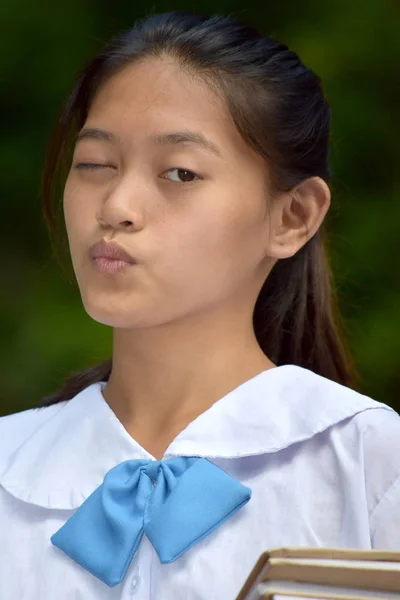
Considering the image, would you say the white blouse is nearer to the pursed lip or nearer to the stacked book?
the pursed lip

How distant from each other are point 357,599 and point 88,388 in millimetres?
534

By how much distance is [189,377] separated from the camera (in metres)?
1.09

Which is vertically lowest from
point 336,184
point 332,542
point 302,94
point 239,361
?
point 332,542

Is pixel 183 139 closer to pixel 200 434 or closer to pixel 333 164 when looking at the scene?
pixel 200 434

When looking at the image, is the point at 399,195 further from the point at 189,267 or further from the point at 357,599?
the point at 357,599

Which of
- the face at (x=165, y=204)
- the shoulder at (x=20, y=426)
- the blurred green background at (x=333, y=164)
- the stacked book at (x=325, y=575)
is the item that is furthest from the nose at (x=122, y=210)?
the blurred green background at (x=333, y=164)

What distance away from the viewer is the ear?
3.69 ft

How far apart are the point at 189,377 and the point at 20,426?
0.20m

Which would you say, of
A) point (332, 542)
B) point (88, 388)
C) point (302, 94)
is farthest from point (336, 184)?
point (332, 542)

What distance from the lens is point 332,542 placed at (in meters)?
0.97

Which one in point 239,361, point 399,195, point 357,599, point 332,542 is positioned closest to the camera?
point 357,599

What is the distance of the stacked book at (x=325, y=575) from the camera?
26.8 inches

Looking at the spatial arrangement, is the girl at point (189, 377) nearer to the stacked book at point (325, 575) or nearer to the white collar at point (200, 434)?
the white collar at point (200, 434)

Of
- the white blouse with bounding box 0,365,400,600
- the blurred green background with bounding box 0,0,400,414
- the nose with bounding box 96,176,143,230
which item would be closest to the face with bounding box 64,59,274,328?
the nose with bounding box 96,176,143,230
